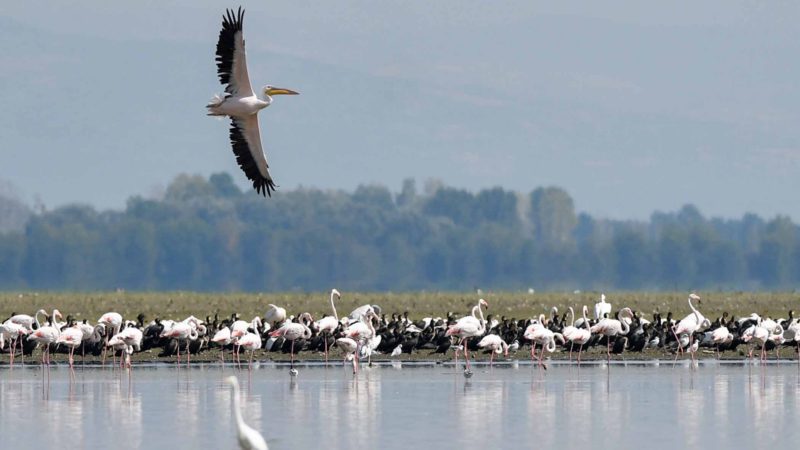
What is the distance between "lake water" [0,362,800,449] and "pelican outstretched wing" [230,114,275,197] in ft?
8.86

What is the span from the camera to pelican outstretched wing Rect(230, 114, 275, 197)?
67.5 feet

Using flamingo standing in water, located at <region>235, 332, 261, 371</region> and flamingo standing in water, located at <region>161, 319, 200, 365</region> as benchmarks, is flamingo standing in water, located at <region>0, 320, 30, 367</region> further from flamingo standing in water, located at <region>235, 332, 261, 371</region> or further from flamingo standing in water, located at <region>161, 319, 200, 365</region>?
flamingo standing in water, located at <region>235, 332, 261, 371</region>

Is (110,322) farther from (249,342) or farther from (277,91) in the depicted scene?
(277,91)

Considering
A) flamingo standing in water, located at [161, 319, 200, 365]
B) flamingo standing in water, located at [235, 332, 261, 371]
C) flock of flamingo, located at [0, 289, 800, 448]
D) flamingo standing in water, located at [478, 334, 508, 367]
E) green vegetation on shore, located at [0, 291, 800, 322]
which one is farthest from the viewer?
green vegetation on shore, located at [0, 291, 800, 322]

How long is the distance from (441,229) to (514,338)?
224ft

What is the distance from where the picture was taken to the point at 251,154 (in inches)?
823

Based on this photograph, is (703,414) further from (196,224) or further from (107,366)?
(196,224)

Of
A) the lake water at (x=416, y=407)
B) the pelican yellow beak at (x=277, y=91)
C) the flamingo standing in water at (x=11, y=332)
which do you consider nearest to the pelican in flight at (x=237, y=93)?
the pelican yellow beak at (x=277, y=91)

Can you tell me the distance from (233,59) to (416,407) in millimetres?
4595

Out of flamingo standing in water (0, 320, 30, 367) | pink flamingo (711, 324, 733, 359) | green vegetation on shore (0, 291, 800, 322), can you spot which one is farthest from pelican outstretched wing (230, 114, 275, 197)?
green vegetation on shore (0, 291, 800, 322)

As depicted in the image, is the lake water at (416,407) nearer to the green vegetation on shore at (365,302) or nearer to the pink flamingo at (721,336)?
the pink flamingo at (721,336)

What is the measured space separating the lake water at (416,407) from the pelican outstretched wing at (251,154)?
8.86 feet

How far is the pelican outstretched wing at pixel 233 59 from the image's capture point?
64.5 feet

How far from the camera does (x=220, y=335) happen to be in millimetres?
27031
